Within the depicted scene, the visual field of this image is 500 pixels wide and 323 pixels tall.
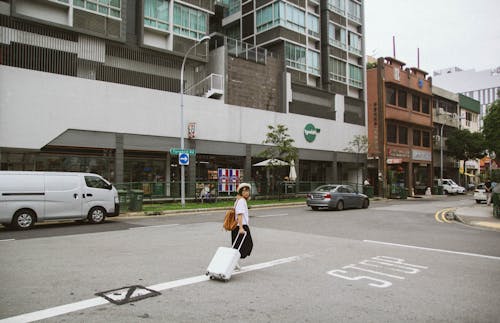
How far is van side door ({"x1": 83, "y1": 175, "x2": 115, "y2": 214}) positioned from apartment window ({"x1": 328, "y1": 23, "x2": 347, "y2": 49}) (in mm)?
31171

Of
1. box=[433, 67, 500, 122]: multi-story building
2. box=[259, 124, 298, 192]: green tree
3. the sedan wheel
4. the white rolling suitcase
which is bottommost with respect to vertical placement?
the sedan wheel

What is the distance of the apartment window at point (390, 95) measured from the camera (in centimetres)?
4316

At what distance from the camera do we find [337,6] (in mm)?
41281

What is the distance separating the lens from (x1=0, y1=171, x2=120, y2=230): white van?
12500 mm

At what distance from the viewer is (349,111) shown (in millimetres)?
41156

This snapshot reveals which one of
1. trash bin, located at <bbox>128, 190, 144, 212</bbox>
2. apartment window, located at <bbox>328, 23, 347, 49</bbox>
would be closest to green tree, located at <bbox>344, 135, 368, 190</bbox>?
apartment window, located at <bbox>328, 23, 347, 49</bbox>

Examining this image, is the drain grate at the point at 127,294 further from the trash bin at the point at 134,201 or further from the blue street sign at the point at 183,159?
the blue street sign at the point at 183,159

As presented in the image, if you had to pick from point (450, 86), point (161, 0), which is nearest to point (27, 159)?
point (161, 0)

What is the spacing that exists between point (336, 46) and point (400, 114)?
11599 mm

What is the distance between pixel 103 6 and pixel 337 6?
87.3 feet

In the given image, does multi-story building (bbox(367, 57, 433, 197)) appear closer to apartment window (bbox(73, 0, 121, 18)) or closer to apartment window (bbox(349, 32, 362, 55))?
apartment window (bbox(349, 32, 362, 55))

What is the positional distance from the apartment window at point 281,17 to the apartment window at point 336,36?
4.15m

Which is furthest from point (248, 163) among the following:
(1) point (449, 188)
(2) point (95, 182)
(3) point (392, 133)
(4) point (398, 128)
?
(1) point (449, 188)

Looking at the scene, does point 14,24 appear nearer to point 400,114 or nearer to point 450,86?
point 400,114
